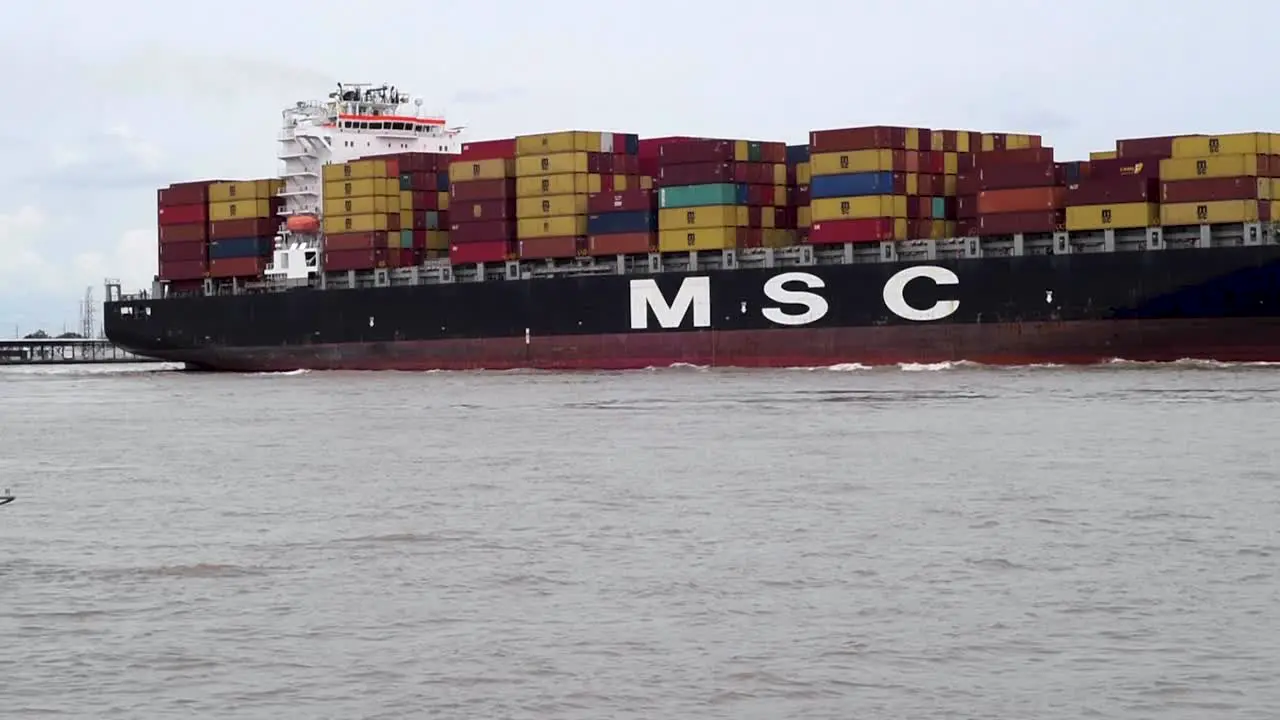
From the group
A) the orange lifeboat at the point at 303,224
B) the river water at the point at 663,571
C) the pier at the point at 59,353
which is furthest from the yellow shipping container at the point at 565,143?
the pier at the point at 59,353

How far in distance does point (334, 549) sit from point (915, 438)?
41.1 ft

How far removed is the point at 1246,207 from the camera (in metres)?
45.1

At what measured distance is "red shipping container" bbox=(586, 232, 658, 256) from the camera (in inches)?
2156

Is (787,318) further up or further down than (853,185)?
further down

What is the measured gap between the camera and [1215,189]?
149ft

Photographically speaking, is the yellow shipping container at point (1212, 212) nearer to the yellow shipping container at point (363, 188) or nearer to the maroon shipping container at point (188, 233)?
the yellow shipping container at point (363, 188)

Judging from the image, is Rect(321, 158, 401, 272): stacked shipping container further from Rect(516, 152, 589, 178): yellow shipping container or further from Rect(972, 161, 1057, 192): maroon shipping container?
Rect(972, 161, 1057, 192): maroon shipping container

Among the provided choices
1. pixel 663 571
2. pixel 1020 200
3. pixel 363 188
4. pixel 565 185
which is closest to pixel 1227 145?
pixel 1020 200

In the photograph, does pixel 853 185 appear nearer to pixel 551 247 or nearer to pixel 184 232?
pixel 551 247

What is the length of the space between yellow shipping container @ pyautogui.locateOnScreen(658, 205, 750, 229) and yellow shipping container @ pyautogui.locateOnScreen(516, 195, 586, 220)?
3.06 m

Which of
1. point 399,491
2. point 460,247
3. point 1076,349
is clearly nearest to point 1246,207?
point 1076,349

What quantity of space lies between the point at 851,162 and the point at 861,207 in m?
1.32

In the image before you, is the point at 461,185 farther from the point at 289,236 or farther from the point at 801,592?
the point at 801,592

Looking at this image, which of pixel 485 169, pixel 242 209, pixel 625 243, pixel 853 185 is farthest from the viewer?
pixel 242 209
